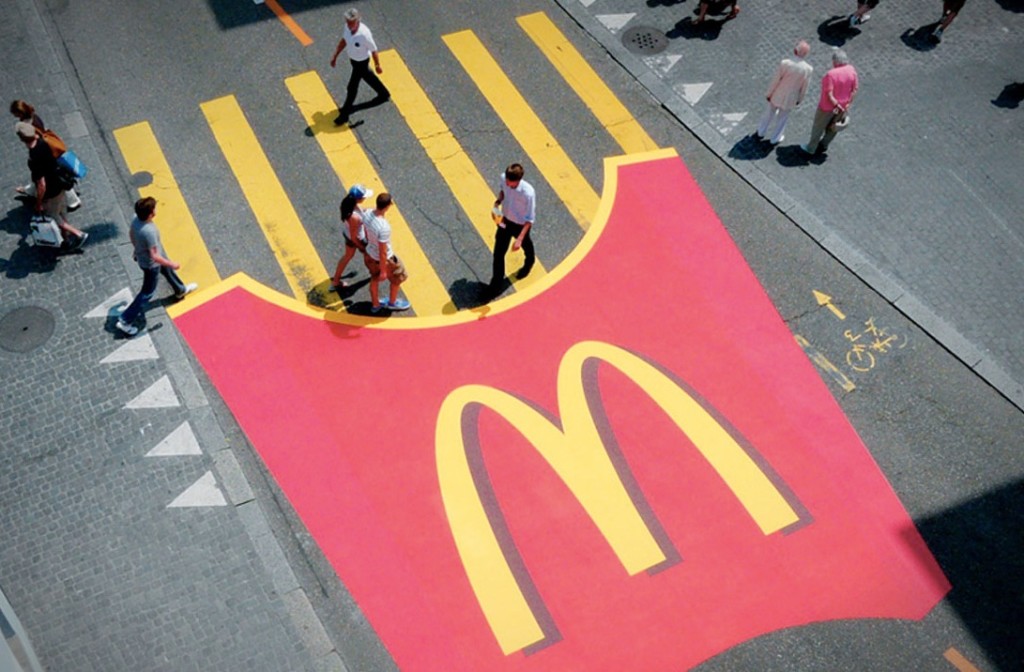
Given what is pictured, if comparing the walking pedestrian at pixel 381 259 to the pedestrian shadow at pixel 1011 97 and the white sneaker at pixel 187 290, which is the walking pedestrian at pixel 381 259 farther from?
the pedestrian shadow at pixel 1011 97

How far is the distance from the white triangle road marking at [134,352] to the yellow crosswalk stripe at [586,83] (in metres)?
7.55

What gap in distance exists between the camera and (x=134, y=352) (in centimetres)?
1128

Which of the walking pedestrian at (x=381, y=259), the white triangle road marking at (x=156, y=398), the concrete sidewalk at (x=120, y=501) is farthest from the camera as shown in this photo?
the white triangle road marking at (x=156, y=398)

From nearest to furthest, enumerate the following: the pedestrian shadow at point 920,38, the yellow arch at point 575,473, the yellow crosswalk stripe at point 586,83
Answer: the yellow arch at point 575,473
the yellow crosswalk stripe at point 586,83
the pedestrian shadow at point 920,38

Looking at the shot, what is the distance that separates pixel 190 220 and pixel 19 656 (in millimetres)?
6343

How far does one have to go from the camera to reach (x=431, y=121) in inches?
553

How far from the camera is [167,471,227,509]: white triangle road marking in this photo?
1012cm

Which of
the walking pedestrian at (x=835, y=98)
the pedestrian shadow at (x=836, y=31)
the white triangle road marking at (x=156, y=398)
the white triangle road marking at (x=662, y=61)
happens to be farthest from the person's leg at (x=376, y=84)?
the pedestrian shadow at (x=836, y=31)

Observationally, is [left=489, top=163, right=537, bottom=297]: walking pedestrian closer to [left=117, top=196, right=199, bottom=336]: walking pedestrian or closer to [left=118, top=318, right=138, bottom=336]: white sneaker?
[left=117, top=196, right=199, bottom=336]: walking pedestrian

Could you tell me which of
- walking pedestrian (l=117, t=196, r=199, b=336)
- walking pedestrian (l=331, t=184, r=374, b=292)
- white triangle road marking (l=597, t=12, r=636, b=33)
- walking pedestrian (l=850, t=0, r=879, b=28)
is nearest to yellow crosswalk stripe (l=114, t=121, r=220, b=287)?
walking pedestrian (l=117, t=196, r=199, b=336)

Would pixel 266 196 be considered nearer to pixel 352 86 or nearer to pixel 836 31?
pixel 352 86

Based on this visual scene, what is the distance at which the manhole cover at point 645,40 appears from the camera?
15383mm

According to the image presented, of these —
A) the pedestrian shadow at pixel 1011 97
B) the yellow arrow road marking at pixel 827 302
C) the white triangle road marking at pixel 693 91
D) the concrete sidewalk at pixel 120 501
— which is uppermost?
the pedestrian shadow at pixel 1011 97

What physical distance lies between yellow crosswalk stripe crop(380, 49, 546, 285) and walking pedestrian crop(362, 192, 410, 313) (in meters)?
1.75
